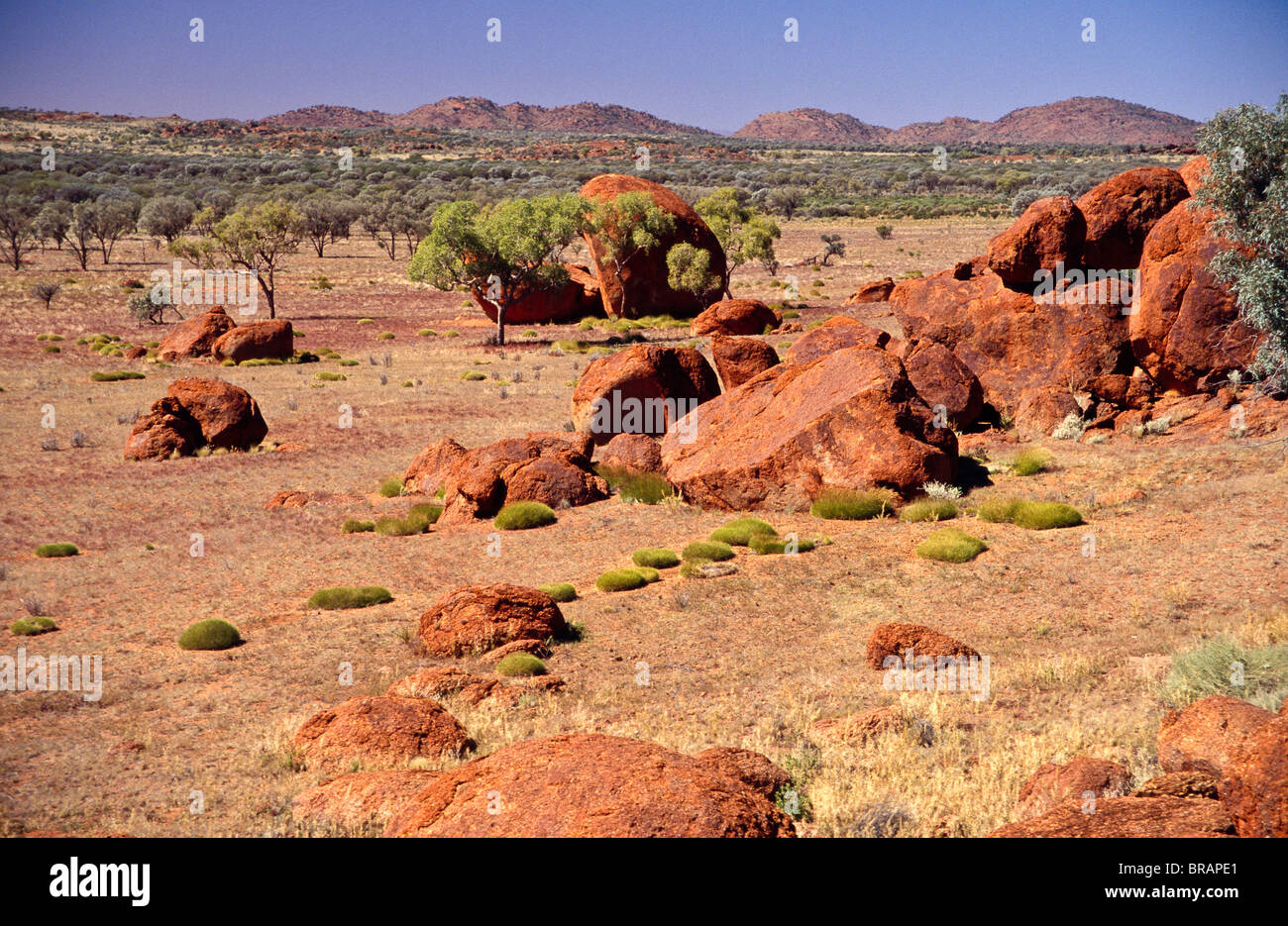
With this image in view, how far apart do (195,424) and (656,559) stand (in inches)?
721

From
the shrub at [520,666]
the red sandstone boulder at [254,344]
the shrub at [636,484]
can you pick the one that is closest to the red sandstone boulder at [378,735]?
the shrub at [520,666]

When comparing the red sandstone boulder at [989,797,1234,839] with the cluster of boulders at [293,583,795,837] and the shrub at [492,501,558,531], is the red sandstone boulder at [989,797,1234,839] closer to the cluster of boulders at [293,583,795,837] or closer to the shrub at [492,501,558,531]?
the cluster of boulders at [293,583,795,837]

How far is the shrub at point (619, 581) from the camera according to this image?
17.8 meters

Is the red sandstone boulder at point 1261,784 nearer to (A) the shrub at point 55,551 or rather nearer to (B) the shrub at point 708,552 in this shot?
(B) the shrub at point 708,552

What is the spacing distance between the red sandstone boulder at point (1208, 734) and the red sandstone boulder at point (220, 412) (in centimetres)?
2765

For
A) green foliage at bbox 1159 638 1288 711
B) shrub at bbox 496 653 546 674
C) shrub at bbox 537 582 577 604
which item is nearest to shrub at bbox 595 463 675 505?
shrub at bbox 537 582 577 604

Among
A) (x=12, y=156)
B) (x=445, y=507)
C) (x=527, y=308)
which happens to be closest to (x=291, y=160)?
(x=12, y=156)

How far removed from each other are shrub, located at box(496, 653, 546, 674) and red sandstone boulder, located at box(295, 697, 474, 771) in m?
2.48

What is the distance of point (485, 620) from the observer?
15117 mm

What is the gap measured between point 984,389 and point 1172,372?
188 inches
